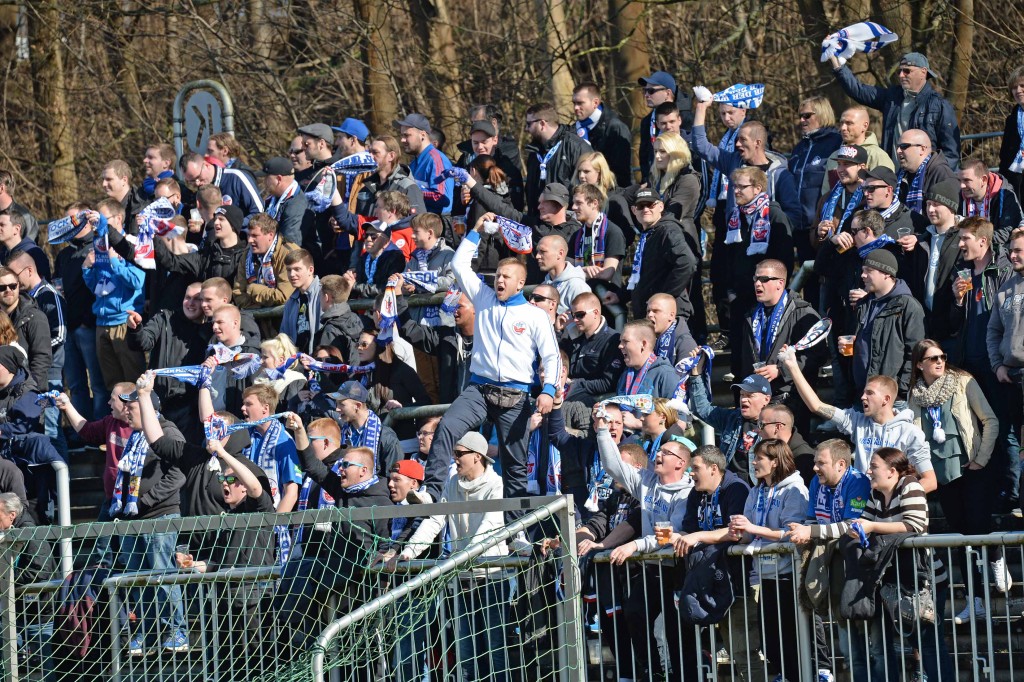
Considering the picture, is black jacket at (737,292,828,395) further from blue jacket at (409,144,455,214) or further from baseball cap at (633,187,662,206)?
blue jacket at (409,144,455,214)

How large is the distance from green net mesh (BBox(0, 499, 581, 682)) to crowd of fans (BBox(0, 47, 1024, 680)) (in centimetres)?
7

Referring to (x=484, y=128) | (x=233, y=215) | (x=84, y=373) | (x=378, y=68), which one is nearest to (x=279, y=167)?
(x=233, y=215)

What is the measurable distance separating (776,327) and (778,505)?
2.13m

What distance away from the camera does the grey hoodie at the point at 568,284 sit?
12.1 m

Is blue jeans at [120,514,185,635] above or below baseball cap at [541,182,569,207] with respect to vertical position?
below

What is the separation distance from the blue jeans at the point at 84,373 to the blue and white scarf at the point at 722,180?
4.96 metres

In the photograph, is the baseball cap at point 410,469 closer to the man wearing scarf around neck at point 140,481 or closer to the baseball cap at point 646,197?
the man wearing scarf around neck at point 140,481

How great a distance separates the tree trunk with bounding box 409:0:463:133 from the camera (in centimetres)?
2000

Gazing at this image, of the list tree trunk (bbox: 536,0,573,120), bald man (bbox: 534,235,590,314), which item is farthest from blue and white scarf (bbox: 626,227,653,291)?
tree trunk (bbox: 536,0,573,120)

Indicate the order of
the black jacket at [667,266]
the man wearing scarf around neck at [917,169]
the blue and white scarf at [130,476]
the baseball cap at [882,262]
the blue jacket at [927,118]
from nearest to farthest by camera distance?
the baseball cap at [882,262] → the blue and white scarf at [130,476] → the man wearing scarf around neck at [917,169] → the black jacket at [667,266] → the blue jacket at [927,118]

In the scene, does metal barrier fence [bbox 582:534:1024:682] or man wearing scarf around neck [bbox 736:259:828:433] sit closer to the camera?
metal barrier fence [bbox 582:534:1024:682]

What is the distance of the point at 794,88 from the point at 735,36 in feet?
3.25

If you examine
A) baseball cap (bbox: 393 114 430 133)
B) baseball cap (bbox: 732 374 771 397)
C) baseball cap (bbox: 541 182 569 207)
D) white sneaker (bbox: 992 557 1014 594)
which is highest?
baseball cap (bbox: 393 114 430 133)

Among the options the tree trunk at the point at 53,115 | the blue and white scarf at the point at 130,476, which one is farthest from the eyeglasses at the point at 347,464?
the tree trunk at the point at 53,115
